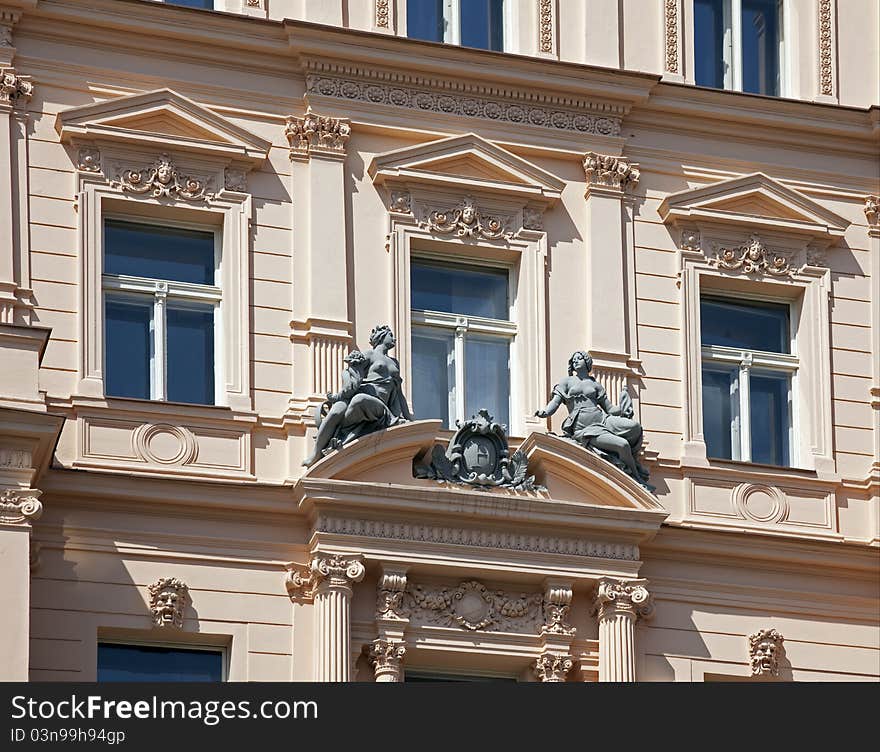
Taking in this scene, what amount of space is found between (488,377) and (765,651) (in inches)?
159

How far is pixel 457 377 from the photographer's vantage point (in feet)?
104

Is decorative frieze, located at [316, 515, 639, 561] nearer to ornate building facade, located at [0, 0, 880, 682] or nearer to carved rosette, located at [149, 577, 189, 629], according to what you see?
ornate building facade, located at [0, 0, 880, 682]

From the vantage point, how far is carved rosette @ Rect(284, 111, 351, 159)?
104 feet

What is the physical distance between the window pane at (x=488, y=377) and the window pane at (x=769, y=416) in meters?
2.78

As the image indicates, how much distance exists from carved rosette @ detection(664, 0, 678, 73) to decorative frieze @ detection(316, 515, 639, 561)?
19.0ft

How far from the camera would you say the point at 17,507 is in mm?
28219

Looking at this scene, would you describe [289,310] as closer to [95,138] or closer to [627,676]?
[95,138]

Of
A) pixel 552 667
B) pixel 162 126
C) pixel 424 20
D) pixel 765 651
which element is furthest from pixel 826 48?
pixel 552 667

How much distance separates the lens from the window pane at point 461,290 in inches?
1260

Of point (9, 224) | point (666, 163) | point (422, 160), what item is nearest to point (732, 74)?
point (666, 163)

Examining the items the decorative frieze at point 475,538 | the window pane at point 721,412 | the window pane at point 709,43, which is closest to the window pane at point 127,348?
the decorative frieze at point 475,538

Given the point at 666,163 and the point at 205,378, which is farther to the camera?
the point at 666,163

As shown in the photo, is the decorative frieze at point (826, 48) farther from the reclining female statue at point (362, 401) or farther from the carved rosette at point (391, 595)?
the carved rosette at point (391, 595)

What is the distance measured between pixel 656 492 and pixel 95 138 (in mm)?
6830
